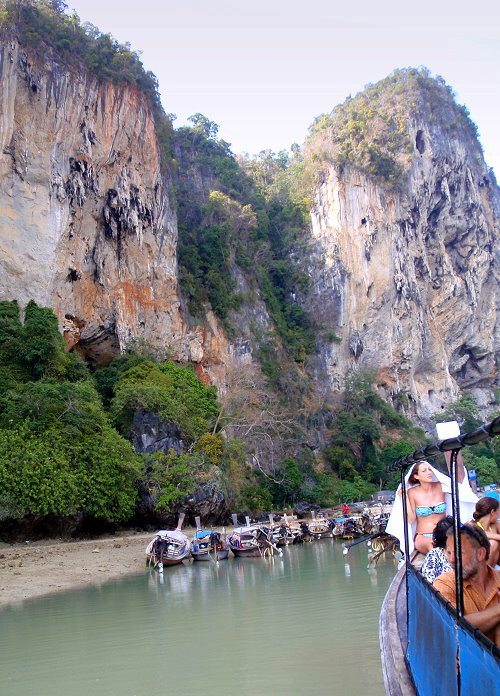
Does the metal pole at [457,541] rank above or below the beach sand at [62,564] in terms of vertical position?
above

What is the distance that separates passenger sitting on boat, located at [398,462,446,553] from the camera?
217 inches

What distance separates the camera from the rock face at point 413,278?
4375cm

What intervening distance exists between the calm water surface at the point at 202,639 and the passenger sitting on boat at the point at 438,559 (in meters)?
1.71

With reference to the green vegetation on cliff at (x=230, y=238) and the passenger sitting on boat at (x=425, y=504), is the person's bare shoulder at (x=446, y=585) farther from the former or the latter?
the green vegetation on cliff at (x=230, y=238)

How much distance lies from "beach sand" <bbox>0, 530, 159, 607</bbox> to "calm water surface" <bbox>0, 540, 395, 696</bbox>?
38.1 inches

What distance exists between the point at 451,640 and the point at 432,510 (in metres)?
2.56

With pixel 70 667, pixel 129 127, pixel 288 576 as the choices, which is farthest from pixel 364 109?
pixel 70 667

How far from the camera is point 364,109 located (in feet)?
152

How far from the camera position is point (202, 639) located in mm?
8141

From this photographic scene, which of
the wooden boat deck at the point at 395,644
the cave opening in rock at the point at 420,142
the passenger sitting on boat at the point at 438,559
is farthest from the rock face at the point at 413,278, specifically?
the passenger sitting on boat at the point at 438,559

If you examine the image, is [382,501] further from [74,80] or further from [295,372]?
[74,80]

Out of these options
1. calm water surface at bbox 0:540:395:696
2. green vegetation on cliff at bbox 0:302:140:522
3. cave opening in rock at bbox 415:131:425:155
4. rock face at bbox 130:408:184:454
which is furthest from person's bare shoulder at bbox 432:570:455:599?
cave opening in rock at bbox 415:131:425:155

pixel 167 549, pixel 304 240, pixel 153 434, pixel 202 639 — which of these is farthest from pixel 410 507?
pixel 304 240

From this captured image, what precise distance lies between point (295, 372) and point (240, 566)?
71.0 ft
